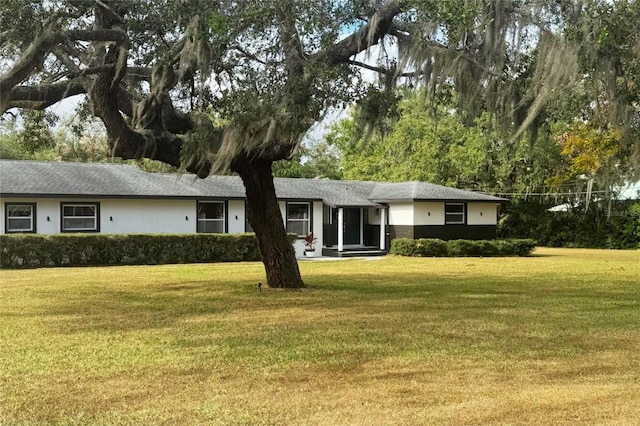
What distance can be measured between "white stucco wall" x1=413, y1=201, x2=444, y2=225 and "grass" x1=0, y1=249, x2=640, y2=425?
42.7 ft

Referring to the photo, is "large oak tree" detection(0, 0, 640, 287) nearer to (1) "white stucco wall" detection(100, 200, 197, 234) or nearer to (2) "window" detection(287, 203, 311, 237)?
(1) "white stucco wall" detection(100, 200, 197, 234)

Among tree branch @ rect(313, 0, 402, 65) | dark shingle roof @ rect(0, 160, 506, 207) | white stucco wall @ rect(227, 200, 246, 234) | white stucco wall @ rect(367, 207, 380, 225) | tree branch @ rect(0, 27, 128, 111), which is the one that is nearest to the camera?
tree branch @ rect(0, 27, 128, 111)

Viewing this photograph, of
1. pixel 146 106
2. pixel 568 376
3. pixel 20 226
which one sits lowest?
pixel 568 376

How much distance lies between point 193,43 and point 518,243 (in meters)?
19.9

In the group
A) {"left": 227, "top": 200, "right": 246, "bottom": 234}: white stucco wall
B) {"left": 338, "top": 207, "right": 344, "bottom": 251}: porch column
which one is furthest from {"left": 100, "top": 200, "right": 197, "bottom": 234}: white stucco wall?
{"left": 338, "top": 207, "right": 344, "bottom": 251}: porch column

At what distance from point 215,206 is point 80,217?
189 inches

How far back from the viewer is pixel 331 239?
28.0m

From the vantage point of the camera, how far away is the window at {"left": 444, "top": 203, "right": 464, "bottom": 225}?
92.1 ft

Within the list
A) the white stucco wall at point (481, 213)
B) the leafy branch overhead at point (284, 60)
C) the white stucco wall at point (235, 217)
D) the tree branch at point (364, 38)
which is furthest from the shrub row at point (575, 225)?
the tree branch at point (364, 38)

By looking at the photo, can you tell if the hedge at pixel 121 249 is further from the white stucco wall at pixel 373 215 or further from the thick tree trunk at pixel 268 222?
the thick tree trunk at pixel 268 222

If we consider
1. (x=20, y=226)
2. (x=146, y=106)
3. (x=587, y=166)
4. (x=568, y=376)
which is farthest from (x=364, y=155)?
(x=568, y=376)

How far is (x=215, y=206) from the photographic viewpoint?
24.8 metres

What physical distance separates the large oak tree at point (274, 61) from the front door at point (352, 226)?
1656 centimetres

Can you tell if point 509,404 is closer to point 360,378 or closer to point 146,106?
point 360,378
